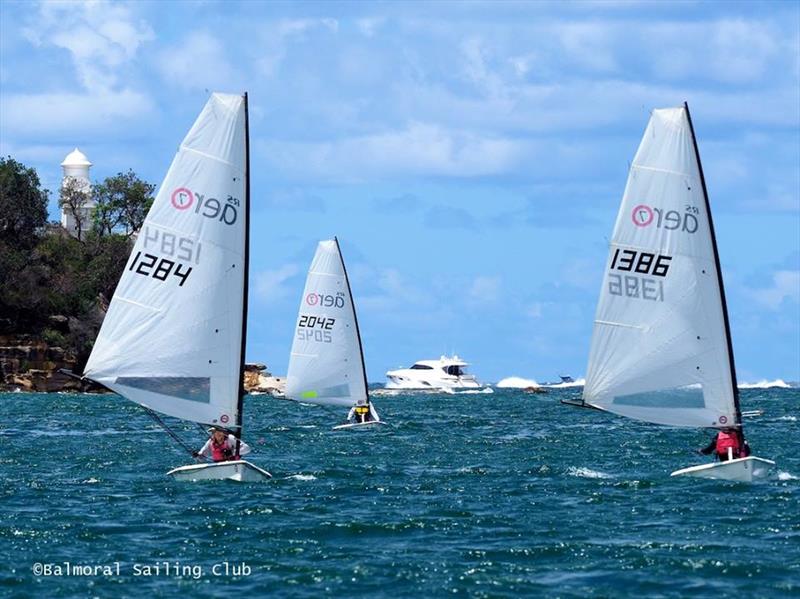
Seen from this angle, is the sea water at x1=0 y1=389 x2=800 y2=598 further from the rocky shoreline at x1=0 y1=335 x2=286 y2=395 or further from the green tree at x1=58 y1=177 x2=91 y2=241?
the green tree at x1=58 y1=177 x2=91 y2=241

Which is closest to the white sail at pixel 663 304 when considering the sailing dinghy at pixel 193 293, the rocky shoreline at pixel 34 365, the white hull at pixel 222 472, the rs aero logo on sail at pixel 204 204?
the white hull at pixel 222 472

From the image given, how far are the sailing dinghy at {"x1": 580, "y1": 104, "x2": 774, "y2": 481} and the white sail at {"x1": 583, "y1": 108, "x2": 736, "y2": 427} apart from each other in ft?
0.07

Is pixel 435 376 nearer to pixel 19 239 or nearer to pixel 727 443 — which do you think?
pixel 19 239

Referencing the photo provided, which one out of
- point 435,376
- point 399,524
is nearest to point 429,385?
point 435,376

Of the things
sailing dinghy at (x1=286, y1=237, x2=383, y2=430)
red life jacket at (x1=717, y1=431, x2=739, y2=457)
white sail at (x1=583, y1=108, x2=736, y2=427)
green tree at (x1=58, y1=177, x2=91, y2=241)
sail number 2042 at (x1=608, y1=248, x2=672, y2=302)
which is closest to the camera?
white sail at (x1=583, y1=108, x2=736, y2=427)

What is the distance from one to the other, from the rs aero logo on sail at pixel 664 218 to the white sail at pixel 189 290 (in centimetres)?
879

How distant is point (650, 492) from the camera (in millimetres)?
34781

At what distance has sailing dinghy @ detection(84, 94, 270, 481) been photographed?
3466 cm

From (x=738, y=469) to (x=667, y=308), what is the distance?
3.91m

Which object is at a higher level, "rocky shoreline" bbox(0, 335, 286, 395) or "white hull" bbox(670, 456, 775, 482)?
"rocky shoreline" bbox(0, 335, 286, 395)

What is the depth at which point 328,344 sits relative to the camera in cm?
6366

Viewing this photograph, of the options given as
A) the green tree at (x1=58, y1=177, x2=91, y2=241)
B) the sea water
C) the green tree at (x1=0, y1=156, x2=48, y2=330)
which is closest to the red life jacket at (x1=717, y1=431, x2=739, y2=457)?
the sea water

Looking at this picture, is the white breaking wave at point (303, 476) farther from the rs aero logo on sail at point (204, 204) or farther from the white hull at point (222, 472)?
the rs aero logo on sail at point (204, 204)

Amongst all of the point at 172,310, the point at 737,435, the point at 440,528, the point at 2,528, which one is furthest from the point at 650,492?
the point at 2,528
